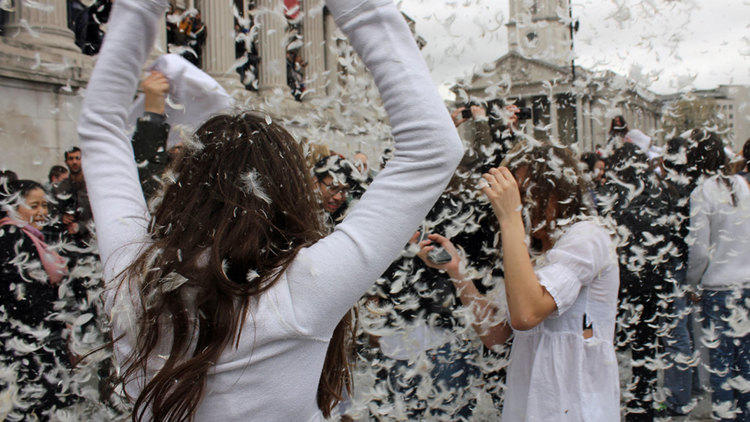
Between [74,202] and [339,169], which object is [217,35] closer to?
[74,202]

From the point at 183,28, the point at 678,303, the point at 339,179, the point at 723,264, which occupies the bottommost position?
the point at 678,303

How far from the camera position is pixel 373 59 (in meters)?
1.24

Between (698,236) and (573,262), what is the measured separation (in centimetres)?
273

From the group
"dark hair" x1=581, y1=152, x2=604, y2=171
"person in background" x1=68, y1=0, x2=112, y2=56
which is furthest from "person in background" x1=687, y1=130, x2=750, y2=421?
"person in background" x1=68, y1=0, x2=112, y2=56

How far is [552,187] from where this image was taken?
2.53 metres

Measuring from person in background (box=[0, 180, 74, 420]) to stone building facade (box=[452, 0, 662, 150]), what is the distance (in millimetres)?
2739

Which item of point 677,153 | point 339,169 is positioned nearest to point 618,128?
point 677,153

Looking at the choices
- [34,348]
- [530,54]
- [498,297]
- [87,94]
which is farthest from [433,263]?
[34,348]

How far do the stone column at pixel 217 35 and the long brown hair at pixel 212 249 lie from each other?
37.7ft

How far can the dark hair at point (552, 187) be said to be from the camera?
251cm

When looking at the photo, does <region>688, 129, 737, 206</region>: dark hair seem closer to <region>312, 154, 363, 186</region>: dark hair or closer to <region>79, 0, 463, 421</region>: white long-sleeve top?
<region>312, 154, 363, 186</region>: dark hair

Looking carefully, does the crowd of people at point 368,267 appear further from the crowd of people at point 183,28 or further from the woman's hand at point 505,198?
the crowd of people at point 183,28

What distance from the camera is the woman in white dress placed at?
7.27 feet

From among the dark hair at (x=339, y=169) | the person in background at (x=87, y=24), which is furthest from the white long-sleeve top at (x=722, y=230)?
the person in background at (x=87, y=24)
